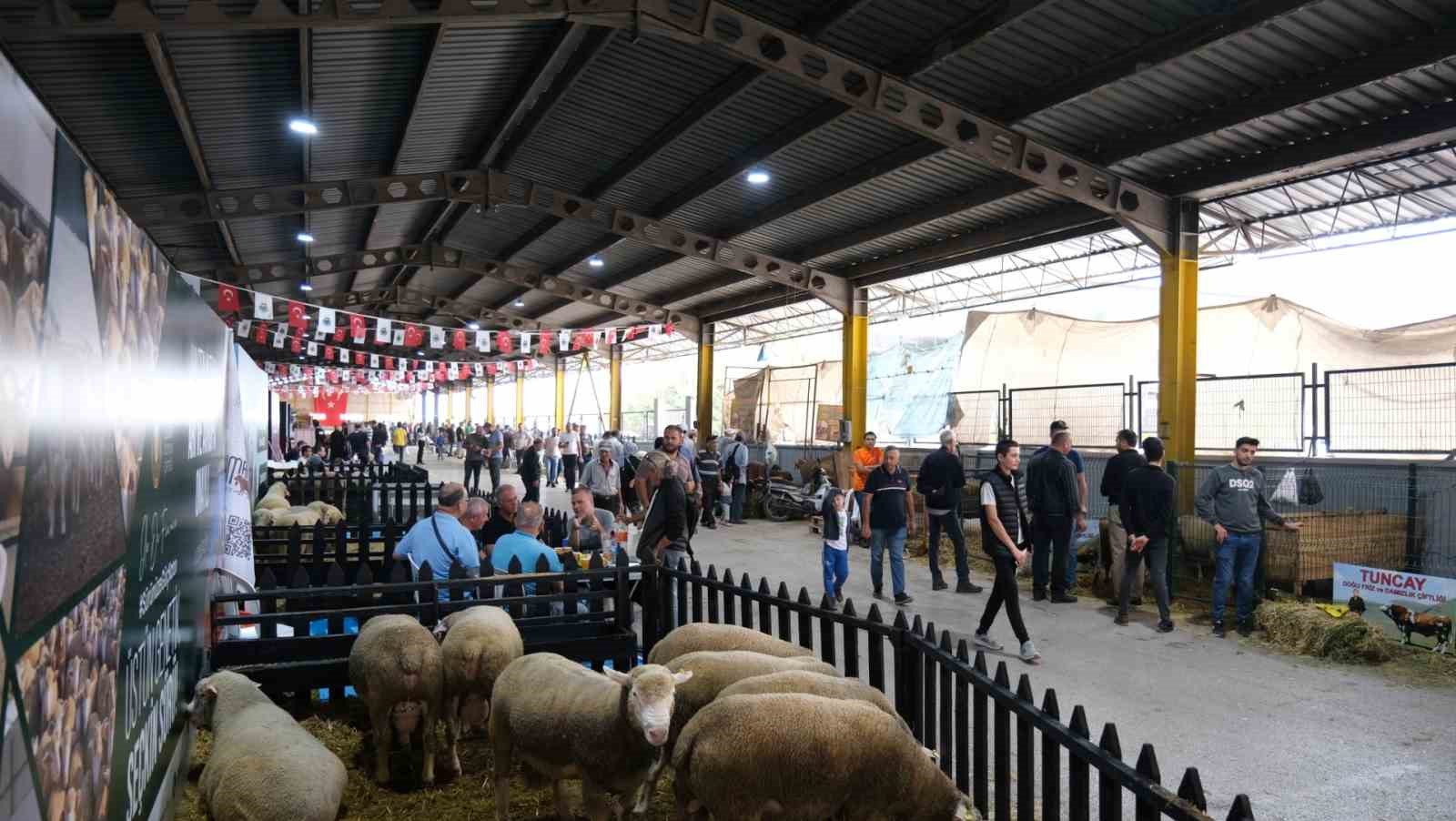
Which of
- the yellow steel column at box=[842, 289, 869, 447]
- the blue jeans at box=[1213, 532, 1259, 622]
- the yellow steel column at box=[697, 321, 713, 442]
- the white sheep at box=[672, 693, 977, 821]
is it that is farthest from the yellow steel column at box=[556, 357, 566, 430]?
the white sheep at box=[672, 693, 977, 821]

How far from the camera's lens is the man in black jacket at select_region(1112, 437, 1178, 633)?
25.9 ft

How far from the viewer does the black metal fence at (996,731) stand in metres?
2.35

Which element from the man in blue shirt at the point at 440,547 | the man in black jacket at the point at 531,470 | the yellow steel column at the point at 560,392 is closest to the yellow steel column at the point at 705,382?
the man in black jacket at the point at 531,470

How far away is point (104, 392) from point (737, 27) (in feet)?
27.2

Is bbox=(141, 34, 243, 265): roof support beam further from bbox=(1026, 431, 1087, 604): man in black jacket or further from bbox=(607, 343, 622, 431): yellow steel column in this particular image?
bbox=(607, 343, 622, 431): yellow steel column

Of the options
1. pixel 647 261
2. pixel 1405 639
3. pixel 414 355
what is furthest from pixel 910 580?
pixel 414 355

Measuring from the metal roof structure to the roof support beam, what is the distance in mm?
58

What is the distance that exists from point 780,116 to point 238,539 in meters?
8.87

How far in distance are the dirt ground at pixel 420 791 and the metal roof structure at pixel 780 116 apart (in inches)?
260

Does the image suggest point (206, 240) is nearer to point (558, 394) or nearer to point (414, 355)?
point (558, 394)

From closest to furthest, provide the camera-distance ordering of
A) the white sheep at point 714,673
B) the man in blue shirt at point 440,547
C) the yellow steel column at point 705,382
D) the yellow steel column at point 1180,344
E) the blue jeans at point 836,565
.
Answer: the white sheep at point 714,673, the man in blue shirt at point 440,547, the blue jeans at point 836,565, the yellow steel column at point 1180,344, the yellow steel column at point 705,382

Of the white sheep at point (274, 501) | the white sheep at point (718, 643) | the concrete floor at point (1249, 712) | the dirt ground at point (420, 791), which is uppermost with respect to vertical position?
the white sheep at point (274, 501)

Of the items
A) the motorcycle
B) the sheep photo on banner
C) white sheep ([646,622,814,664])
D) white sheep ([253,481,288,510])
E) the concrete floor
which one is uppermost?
the sheep photo on banner

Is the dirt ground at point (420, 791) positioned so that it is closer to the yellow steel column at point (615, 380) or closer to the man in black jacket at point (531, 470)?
the man in black jacket at point (531, 470)
